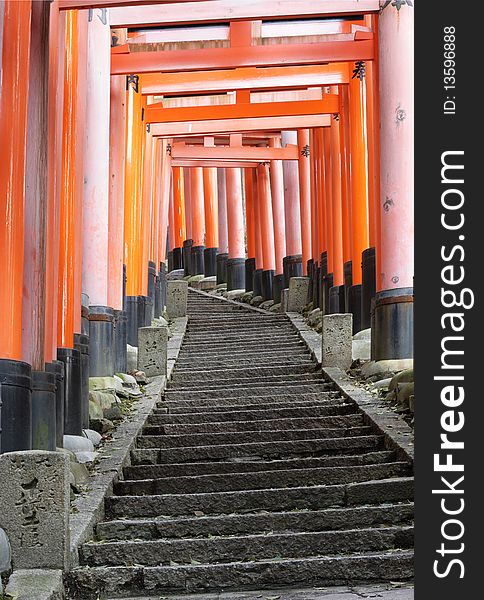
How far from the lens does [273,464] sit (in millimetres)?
9914

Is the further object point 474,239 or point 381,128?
point 381,128

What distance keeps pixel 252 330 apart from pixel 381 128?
5373mm

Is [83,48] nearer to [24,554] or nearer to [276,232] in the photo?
[24,554]

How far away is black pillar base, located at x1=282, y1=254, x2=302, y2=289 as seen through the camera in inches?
1034

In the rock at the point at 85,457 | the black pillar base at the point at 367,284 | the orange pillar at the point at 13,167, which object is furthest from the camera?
the black pillar base at the point at 367,284

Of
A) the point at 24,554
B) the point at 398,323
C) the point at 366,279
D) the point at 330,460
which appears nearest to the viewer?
the point at 24,554

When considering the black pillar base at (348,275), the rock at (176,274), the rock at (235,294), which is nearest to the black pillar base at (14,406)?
the black pillar base at (348,275)

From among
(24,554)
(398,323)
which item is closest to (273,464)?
(24,554)

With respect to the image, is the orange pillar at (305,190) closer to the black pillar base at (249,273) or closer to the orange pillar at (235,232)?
the black pillar base at (249,273)

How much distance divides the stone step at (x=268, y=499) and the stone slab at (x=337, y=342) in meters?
5.81

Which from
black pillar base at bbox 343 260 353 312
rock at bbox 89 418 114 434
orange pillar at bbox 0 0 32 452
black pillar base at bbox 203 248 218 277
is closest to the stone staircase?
→ rock at bbox 89 418 114 434

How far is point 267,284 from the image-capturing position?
28.0 m

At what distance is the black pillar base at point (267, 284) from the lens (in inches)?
1094

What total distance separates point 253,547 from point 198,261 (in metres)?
26.1
